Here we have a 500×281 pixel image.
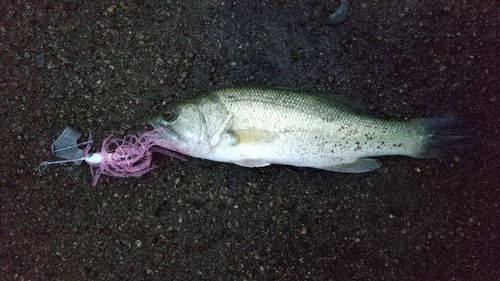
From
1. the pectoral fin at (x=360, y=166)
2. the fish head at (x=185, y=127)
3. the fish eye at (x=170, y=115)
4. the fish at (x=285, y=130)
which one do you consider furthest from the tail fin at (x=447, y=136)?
the fish eye at (x=170, y=115)

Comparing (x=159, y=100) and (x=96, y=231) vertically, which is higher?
(x=159, y=100)

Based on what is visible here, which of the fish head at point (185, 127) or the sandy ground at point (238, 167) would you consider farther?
the sandy ground at point (238, 167)

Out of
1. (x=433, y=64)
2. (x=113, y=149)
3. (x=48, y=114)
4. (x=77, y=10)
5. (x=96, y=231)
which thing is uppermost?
(x=77, y=10)

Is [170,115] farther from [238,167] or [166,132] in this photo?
[238,167]

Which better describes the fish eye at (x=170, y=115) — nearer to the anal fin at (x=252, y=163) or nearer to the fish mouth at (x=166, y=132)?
the fish mouth at (x=166, y=132)

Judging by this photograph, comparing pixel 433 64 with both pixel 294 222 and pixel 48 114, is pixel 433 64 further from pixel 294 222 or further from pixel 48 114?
pixel 48 114

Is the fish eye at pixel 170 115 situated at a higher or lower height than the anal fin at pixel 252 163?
higher

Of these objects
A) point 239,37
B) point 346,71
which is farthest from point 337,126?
point 239,37

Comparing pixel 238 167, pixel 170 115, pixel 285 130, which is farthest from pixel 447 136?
pixel 170 115
